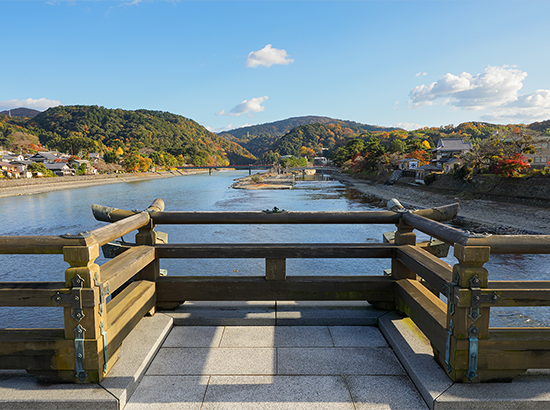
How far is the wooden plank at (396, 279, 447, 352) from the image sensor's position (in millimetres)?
2374

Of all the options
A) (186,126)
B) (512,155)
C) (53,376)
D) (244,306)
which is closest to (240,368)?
(244,306)

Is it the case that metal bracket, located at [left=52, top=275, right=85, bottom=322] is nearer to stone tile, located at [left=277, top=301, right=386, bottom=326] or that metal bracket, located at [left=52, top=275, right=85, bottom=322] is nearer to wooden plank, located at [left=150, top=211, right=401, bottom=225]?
wooden plank, located at [left=150, top=211, right=401, bottom=225]

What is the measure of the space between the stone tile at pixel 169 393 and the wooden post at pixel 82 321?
312 mm

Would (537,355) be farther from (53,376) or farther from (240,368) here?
(53,376)

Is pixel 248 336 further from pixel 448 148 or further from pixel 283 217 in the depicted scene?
pixel 448 148

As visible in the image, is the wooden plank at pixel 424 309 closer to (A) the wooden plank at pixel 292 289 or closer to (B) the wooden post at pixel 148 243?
(A) the wooden plank at pixel 292 289

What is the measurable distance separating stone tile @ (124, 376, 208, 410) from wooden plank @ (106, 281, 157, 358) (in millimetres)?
377

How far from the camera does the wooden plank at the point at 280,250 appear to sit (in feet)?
10.9

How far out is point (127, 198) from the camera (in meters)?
43.0

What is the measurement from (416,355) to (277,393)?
3.75 ft

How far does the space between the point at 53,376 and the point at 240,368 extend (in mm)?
1291

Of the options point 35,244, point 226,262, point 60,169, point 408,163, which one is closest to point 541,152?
point 408,163

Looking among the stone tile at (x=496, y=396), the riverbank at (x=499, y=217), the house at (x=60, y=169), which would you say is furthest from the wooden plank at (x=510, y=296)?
the house at (x=60, y=169)

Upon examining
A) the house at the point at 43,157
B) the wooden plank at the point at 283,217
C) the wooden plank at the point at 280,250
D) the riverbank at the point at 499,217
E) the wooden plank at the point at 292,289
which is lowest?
the riverbank at the point at 499,217
